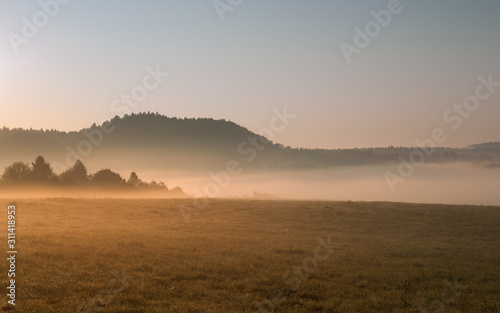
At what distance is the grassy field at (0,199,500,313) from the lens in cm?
1511

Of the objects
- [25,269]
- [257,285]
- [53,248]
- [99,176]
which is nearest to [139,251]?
[53,248]

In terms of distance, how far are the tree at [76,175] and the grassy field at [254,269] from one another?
159 ft

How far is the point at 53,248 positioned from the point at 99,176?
7666 cm

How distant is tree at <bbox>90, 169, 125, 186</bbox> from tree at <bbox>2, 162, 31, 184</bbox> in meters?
14.5

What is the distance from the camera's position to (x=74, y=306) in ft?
45.5

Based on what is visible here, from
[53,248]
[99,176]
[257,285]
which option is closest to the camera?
[257,285]

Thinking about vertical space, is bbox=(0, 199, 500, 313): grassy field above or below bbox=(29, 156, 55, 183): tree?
below

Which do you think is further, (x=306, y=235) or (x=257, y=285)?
(x=306, y=235)

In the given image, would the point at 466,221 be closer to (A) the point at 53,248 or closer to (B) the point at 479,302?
(B) the point at 479,302

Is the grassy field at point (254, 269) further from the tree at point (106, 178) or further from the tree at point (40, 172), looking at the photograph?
the tree at point (106, 178)

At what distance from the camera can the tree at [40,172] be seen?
79.8 meters

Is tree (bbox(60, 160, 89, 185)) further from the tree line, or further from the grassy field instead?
the grassy field

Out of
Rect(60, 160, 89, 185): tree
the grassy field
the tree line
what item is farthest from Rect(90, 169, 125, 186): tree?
the grassy field

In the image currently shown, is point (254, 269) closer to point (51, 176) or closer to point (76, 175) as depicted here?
point (51, 176)
